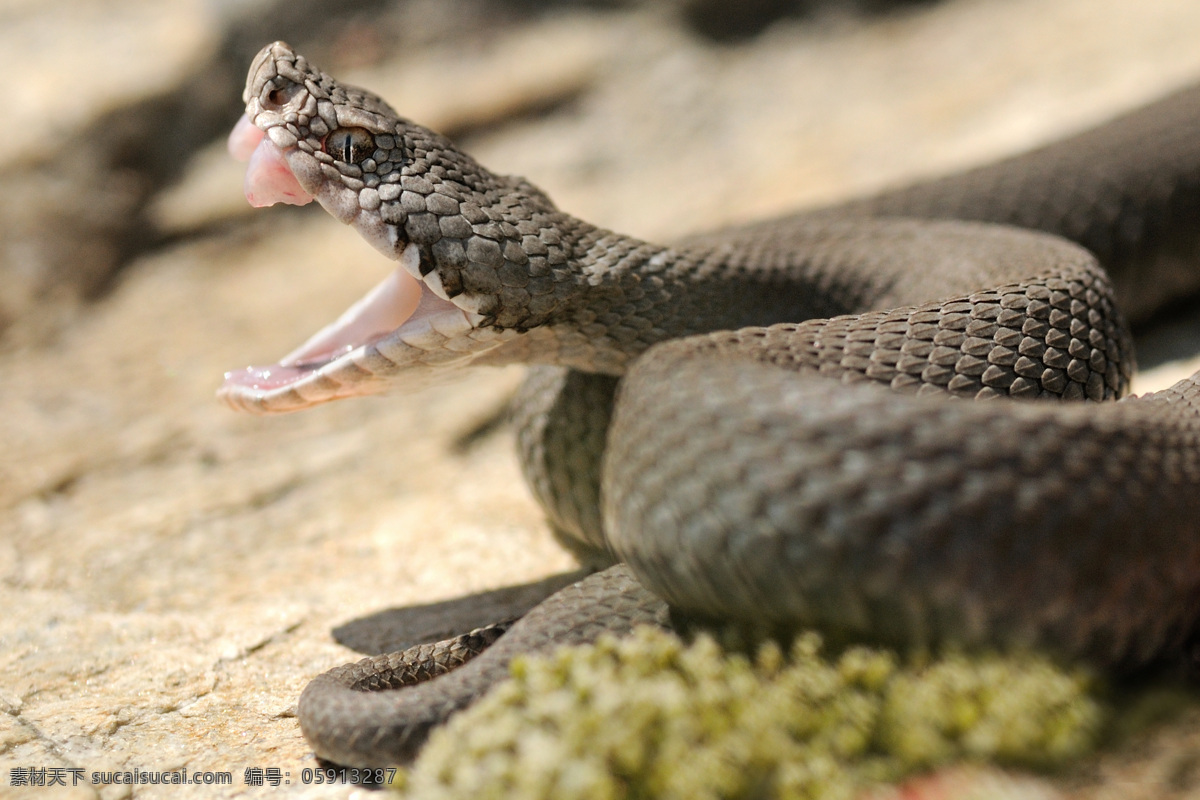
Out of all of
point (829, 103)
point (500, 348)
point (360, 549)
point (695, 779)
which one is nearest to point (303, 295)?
point (360, 549)

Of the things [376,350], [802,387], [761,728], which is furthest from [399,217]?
[761,728]

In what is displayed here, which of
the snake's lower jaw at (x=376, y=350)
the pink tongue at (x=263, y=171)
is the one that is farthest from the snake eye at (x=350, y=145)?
the snake's lower jaw at (x=376, y=350)

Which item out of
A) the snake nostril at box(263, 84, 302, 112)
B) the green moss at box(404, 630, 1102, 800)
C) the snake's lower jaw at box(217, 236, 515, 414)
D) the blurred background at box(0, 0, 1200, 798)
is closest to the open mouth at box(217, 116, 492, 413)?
the snake's lower jaw at box(217, 236, 515, 414)

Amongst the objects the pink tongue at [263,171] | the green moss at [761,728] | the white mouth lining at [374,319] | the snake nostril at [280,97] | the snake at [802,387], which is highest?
the snake nostril at [280,97]

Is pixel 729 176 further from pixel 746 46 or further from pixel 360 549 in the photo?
pixel 360 549

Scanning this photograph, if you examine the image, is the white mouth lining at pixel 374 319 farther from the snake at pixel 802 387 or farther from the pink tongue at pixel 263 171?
the pink tongue at pixel 263 171
